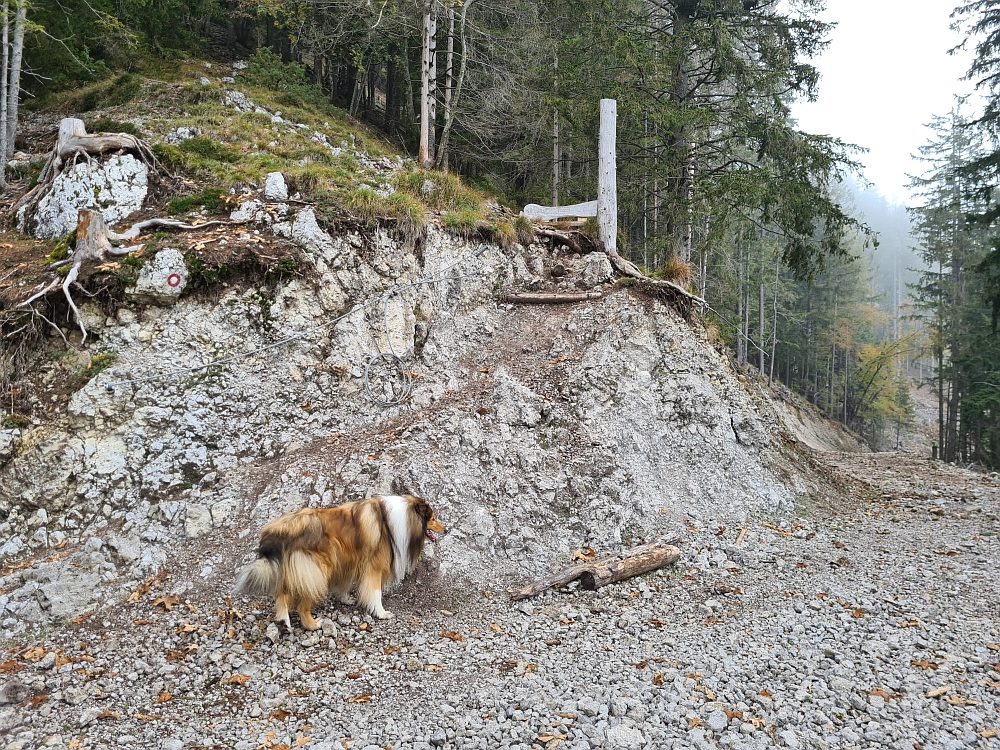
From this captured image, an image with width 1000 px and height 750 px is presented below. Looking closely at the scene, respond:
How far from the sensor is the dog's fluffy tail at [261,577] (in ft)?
13.4

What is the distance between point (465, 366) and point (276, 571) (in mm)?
4019

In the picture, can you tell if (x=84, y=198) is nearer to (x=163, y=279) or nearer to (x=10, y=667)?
(x=163, y=279)

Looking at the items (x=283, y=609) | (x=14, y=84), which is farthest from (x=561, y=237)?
(x=14, y=84)

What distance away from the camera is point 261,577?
4.07m

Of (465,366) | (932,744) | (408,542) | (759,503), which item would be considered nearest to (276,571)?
(408,542)

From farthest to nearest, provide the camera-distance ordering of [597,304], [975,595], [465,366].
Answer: [597,304] < [465,366] < [975,595]

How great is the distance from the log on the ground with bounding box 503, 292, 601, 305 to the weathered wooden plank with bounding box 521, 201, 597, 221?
1639 mm

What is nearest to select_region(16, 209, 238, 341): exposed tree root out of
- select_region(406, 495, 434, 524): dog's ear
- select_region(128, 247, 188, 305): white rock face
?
select_region(128, 247, 188, 305): white rock face

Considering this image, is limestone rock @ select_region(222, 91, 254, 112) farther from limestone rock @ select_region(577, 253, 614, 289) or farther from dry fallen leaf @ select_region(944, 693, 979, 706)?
dry fallen leaf @ select_region(944, 693, 979, 706)

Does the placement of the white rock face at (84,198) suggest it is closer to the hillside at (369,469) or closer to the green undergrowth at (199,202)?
the hillside at (369,469)

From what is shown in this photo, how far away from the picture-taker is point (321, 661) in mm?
4008

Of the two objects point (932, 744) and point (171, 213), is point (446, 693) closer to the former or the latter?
point (932, 744)

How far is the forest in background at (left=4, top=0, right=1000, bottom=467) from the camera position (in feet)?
Answer: 32.9

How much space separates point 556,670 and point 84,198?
8.27 meters
